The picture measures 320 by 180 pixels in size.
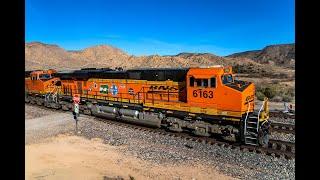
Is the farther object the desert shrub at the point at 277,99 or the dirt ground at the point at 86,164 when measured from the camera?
the desert shrub at the point at 277,99

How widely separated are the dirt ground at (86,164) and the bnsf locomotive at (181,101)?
3.73 metres

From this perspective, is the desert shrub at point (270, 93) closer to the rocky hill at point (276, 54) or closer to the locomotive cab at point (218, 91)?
the locomotive cab at point (218, 91)

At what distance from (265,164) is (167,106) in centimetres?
704

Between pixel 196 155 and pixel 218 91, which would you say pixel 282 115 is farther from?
pixel 196 155

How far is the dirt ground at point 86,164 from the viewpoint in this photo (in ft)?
39.9

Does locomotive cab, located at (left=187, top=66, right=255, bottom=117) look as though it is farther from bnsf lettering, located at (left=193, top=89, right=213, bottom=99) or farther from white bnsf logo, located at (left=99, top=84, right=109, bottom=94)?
white bnsf logo, located at (left=99, top=84, right=109, bottom=94)

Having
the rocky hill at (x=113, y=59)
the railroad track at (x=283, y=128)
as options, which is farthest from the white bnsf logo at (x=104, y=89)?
the rocky hill at (x=113, y=59)

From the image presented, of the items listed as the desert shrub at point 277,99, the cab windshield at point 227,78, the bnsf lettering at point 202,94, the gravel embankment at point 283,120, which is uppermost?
the cab windshield at point 227,78

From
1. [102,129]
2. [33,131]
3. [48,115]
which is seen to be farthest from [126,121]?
[48,115]

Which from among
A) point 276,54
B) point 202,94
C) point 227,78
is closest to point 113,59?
point 276,54

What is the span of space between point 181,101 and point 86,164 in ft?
23.3

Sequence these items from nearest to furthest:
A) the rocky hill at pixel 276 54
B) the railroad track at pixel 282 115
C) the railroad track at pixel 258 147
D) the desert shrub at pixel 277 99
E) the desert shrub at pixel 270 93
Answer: the railroad track at pixel 258 147
the railroad track at pixel 282 115
the desert shrub at pixel 277 99
the desert shrub at pixel 270 93
the rocky hill at pixel 276 54

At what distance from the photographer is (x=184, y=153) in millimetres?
15391

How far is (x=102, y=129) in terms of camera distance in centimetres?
2086
